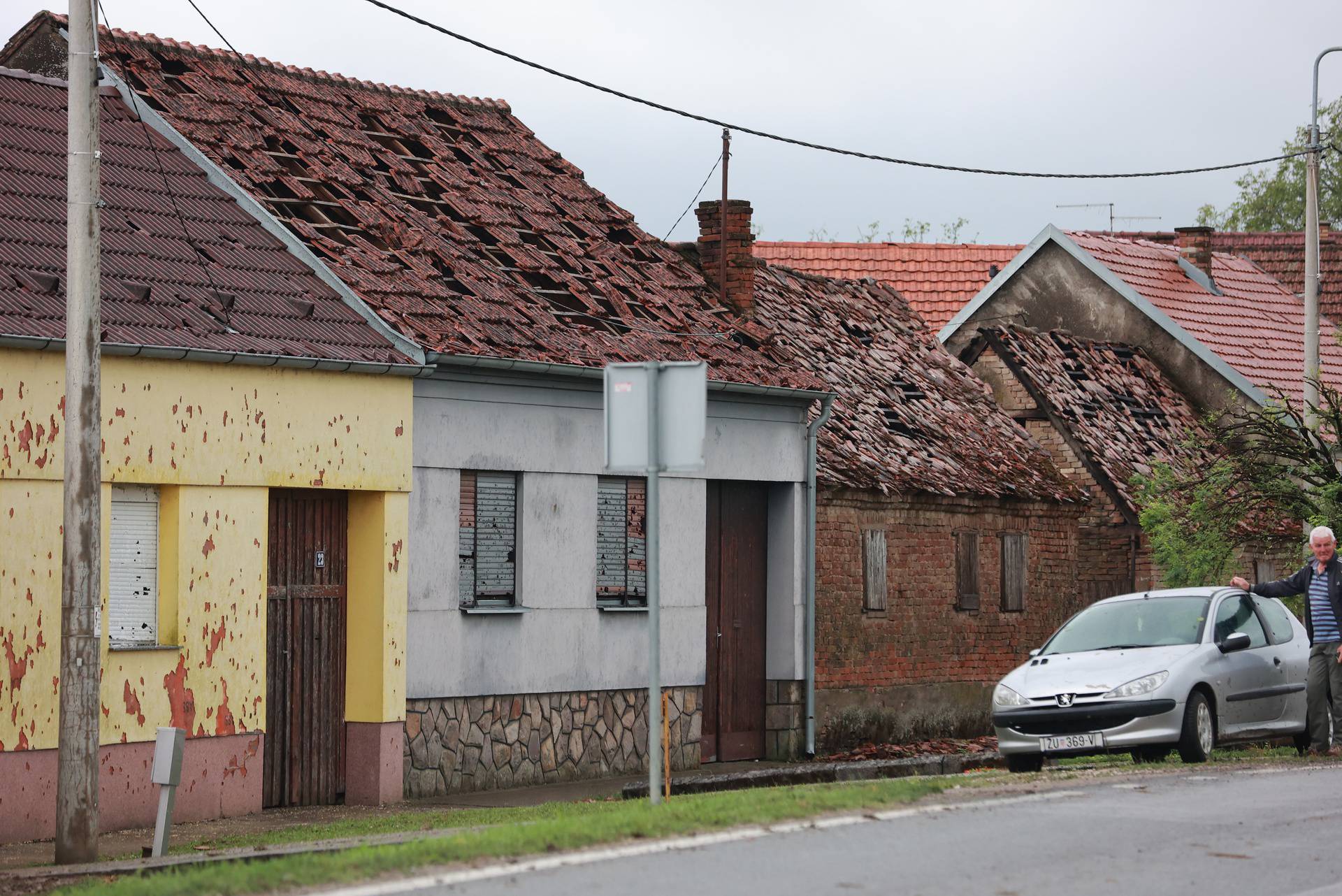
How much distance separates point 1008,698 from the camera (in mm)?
17047

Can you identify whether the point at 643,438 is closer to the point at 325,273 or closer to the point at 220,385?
the point at 220,385

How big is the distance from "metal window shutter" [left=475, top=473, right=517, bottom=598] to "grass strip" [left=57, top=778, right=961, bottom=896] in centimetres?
562

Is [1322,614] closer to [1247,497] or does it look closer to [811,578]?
[811,578]

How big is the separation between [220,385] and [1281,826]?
30.0 ft

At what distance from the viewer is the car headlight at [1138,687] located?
16.5 meters

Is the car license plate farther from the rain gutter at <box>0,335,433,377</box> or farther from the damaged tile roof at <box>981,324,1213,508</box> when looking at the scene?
the damaged tile roof at <box>981,324,1213,508</box>

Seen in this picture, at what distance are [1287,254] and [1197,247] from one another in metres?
5.80

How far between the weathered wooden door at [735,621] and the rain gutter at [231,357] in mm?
5256

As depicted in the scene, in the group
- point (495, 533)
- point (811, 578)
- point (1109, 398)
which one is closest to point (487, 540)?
point (495, 533)

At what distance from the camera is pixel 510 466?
1936 cm

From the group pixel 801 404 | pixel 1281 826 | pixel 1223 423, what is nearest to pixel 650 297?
pixel 801 404

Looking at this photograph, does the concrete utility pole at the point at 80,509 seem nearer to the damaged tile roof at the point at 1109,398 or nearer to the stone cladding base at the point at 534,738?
the stone cladding base at the point at 534,738

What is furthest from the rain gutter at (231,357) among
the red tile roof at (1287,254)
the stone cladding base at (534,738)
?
the red tile roof at (1287,254)

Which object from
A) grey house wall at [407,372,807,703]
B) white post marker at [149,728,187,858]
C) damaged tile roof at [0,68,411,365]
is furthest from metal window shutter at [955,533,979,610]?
white post marker at [149,728,187,858]
